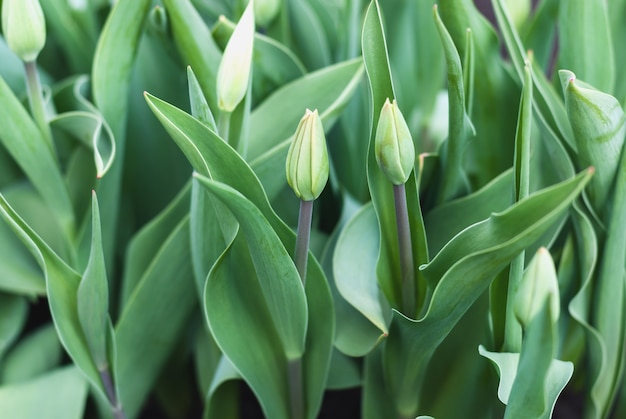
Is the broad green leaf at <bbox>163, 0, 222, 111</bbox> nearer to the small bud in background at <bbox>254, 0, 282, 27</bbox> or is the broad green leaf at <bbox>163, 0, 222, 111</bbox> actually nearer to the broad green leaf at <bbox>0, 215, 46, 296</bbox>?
the small bud in background at <bbox>254, 0, 282, 27</bbox>

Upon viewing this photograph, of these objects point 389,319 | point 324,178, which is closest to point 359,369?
point 389,319

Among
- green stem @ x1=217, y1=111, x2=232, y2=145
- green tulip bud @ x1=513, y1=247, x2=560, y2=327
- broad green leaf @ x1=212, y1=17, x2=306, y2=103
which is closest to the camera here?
green tulip bud @ x1=513, y1=247, x2=560, y2=327

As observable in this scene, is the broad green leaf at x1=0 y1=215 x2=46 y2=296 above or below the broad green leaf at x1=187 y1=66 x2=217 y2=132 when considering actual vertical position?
below

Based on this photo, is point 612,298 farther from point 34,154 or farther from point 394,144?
point 34,154

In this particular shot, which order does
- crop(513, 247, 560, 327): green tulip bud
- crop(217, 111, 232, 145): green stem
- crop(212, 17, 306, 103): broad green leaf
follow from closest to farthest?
crop(513, 247, 560, 327): green tulip bud, crop(217, 111, 232, 145): green stem, crop(212, 17, 306, 103): broad green leaf

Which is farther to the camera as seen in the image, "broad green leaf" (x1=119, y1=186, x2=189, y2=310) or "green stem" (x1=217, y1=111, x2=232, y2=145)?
"broad green leaf" (x1=119, y1=186, x2=189, y2=310)


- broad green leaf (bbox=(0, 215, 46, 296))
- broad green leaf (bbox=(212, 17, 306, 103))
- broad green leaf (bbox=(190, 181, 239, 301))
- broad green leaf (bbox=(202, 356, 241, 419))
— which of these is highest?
broad green leaf (bbox=(212, 17, 306, 103))

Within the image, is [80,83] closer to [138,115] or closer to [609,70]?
[138,115]

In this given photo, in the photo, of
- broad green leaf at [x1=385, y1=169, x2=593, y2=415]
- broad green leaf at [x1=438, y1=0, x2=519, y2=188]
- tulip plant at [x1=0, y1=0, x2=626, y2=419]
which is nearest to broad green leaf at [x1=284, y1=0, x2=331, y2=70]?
tulip plant at [x1=0, y1=0, x2=626, y2=419]
